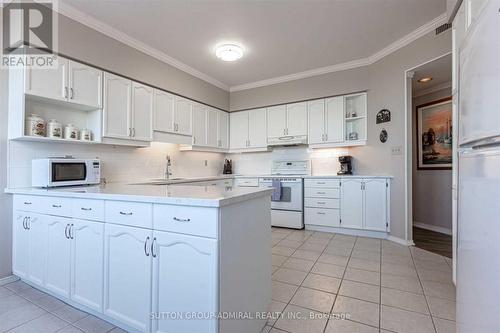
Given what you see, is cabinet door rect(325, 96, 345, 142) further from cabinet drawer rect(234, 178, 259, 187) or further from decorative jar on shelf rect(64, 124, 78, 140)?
decorative jar on shelf rect(64, 124, 78, 140)

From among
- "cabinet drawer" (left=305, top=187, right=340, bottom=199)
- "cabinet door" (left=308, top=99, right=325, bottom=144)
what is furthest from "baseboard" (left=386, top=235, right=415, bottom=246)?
"cabinet door" (left=308, top=99, right=325, bottom=144)

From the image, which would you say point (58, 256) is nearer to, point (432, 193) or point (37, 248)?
point (37, 248)

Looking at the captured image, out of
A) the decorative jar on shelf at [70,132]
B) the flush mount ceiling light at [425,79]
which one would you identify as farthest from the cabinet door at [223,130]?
the flush mount ceiling light at [425,79]

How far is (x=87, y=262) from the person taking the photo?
66.2 inches

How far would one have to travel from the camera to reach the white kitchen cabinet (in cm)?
345

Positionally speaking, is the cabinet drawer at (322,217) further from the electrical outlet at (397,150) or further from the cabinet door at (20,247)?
the cabinet door at (20,247)

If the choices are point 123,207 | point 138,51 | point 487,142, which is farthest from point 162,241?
point 138,51

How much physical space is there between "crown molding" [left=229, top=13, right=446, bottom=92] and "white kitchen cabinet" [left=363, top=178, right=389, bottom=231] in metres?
1.86

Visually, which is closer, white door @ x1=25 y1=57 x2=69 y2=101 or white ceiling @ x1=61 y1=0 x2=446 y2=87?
white door @ x1=25 y1=57 x2=69 y2=101

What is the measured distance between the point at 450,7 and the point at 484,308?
2330 millimetres

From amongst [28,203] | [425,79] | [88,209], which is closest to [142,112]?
[28,203]

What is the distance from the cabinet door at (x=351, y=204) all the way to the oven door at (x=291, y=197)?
2.23 ft

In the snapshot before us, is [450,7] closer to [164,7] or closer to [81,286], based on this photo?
[164,7]

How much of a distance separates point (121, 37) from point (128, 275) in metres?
2.84
